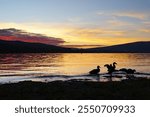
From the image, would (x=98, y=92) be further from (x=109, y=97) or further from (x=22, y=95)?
(x=22, y=95)

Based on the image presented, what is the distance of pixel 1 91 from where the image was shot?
1869 cm

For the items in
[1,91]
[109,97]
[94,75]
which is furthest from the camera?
[94,75]

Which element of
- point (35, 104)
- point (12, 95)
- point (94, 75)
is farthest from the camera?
point (94, 75)

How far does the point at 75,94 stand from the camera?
56.2 feet

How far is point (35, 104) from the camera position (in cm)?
1289

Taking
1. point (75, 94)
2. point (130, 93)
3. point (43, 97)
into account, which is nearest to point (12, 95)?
point (43, 97)

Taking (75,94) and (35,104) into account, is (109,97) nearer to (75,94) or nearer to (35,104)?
(75,94)

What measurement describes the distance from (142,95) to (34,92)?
563 cm

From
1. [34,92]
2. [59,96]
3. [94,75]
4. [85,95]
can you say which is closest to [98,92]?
[85,95]

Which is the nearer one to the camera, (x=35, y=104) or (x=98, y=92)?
(x=35, y=104)

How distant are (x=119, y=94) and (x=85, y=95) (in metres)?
1.71

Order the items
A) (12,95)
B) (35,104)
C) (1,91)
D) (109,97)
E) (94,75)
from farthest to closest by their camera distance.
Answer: (94,75) → (1,91) → (12,95) → (109,97) → (35,104)

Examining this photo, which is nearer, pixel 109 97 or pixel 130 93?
pixel 109 97

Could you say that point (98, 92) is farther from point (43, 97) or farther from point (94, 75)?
point (94, 75)
